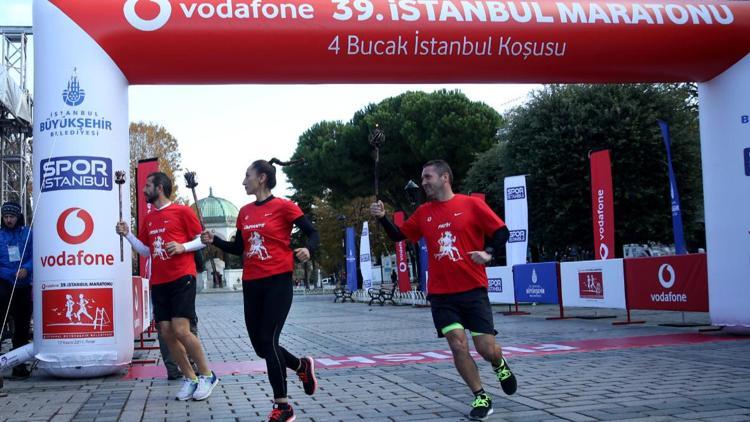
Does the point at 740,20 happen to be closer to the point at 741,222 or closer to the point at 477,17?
the point at 741,222

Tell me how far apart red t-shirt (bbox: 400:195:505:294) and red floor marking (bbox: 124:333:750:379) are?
344cm

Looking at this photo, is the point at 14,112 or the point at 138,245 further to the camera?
the point at 14,112

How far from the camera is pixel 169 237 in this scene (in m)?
6.89

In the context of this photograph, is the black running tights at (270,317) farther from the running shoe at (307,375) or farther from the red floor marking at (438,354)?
the red floor marking at (438,354)

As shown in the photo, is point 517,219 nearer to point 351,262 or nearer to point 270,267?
point 270,267

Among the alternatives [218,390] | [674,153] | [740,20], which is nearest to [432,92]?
[674,153]

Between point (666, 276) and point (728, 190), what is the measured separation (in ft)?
8.25

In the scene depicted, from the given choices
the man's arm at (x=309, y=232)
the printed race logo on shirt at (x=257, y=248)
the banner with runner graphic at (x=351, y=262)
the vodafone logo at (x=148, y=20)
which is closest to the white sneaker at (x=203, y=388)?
the printed race logo on shirt at (x=257, y=248)

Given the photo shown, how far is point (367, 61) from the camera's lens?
9539mm

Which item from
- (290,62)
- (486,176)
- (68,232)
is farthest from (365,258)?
(68,232)

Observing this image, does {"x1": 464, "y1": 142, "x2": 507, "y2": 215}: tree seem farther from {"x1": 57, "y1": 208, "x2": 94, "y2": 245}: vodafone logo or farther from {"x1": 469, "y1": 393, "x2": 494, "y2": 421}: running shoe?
{"x1": 469, "y1": 393, "x2": 494, "y2": 421}: running shoe

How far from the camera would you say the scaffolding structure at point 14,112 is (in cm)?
2525

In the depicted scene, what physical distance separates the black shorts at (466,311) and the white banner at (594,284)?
8.95m

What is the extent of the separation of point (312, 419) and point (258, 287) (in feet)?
3.33
